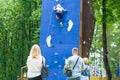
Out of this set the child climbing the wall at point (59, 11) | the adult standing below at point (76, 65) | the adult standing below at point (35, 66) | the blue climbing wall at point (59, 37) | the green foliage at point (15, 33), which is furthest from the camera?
the green foliage at point (15, 33)

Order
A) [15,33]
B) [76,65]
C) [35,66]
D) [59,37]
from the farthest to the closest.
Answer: [15,33], [59,37], [76,65], [35,66]

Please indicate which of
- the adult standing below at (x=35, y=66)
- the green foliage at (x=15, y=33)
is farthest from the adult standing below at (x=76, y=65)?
the green foliage at (x=15, y=33)

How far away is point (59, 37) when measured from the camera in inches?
610

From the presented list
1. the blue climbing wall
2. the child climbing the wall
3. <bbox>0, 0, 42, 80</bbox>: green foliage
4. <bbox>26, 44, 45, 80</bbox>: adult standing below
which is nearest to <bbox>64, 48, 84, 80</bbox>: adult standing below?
<bbox>26, 44, 45, 80</bbox>: adult standing below

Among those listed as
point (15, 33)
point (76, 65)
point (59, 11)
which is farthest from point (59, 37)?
point (15, 33)

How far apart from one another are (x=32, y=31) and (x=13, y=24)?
1.87 metres

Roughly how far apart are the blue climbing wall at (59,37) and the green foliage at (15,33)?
14843 mm

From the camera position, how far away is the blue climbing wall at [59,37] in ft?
49.9

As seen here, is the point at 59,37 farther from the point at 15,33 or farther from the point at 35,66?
the point at 15,33

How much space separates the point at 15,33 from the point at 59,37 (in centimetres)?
1783

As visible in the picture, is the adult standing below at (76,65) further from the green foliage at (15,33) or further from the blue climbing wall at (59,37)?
the green foliage at (15,33)

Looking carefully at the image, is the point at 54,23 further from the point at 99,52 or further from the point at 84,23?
the point at 99,52

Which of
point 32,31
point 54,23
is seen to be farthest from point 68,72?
point 32,31

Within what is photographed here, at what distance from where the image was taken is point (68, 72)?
35.4 feet
